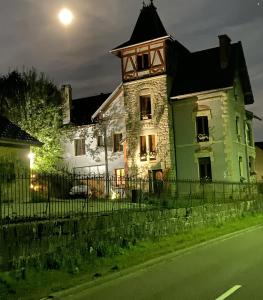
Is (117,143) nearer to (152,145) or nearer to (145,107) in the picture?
(152,145)

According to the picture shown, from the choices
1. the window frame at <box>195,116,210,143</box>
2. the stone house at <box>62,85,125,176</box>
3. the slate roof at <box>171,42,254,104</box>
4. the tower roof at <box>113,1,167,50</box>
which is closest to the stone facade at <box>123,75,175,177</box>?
the stone house at <box>62,85,125,176</box>

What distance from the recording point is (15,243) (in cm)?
1093

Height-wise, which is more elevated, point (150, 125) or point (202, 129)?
point (150, 125)

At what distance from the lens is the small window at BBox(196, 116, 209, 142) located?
37.7 metres

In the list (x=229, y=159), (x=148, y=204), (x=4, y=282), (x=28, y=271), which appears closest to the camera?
(x=4, y=282)

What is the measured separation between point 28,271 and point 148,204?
7364 mm

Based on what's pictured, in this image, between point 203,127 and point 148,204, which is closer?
point 148,204

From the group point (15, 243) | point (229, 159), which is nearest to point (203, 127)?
point (229, 159)

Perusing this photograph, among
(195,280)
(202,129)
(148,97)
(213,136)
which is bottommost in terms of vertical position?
(195,280)

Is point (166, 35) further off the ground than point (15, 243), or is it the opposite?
point (166, 35)

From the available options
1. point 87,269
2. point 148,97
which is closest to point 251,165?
point 148,97

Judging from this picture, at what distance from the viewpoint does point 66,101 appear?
44.4 m

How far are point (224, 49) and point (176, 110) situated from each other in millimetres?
6009

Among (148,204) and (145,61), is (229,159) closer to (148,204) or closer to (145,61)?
(145,61)
